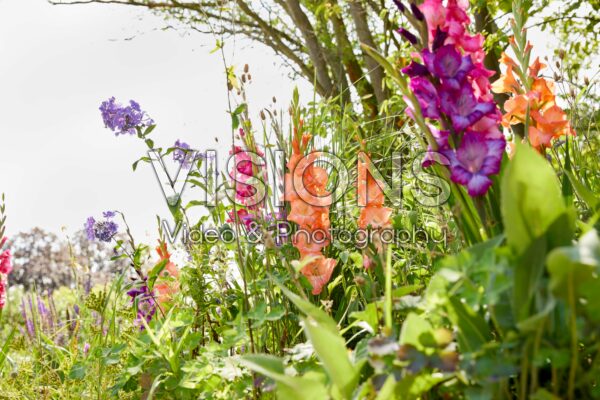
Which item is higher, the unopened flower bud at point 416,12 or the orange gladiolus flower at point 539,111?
the unopened flower bud at point 416,12

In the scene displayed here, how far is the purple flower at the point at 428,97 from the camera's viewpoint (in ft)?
4.19

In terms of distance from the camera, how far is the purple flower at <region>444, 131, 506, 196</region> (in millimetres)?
1264

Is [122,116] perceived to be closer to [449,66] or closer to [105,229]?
[105,229]

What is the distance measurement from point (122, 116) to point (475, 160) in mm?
1408

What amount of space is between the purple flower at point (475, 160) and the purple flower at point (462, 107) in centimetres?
4

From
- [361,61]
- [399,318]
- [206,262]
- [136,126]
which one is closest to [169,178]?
[136,126]

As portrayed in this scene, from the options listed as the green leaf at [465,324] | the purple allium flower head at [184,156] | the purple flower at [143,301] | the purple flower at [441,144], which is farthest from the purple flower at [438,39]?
the purple flower at [143,301]

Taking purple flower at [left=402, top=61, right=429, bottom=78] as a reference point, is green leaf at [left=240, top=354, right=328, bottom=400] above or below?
below

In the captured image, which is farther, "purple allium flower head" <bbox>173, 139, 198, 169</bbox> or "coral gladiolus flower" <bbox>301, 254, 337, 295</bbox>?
"purple allium flower head" <bbox>173, 139, 198, 169</bbox>

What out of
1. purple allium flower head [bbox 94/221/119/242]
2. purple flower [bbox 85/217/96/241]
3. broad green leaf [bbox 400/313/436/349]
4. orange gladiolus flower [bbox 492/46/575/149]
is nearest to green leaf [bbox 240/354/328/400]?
broad green leaf [bbox 400/313/436/349]

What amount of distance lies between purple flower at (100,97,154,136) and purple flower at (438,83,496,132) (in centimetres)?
131

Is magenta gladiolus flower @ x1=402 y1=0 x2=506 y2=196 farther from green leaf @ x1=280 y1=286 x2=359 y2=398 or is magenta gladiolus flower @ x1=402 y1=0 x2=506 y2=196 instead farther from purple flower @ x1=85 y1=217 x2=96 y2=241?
purple flower @ x1=85 y1=217 x2=96 y2=241

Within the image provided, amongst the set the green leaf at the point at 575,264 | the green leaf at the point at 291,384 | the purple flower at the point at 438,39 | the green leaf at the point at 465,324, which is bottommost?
the green leaf at the point at 291,384

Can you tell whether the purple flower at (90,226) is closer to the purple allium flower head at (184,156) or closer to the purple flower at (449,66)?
the purple allium flower head at (184,156)
